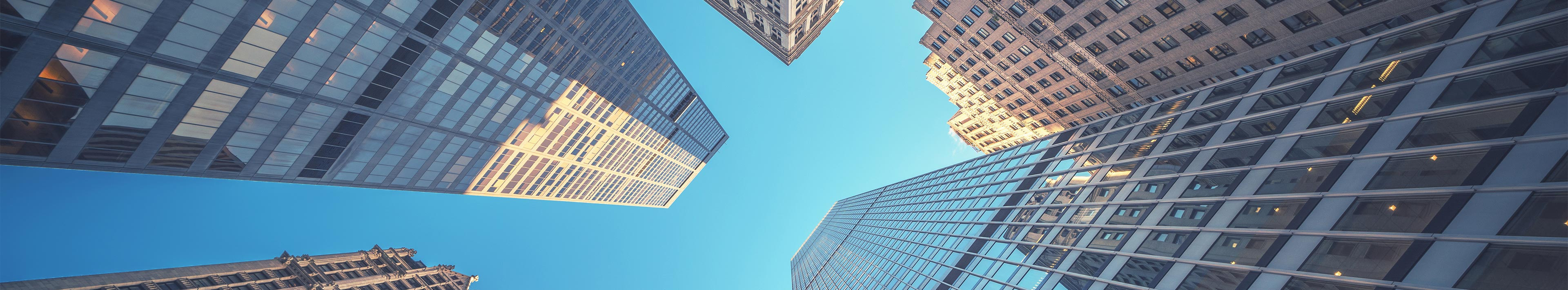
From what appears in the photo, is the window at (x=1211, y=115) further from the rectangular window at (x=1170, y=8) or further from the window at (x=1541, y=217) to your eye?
the window at (x=1541, y=217)

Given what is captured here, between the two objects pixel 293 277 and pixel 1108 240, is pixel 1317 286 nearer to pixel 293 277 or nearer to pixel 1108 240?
pixel 1108 240

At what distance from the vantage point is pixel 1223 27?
27.8 m

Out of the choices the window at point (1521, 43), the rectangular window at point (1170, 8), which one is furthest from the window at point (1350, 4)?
the window at point (1521, 43)

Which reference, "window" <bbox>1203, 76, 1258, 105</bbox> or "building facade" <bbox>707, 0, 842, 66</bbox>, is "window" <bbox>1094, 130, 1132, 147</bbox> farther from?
"building facade" <bbox>707, 0, 842, 66</bbox>

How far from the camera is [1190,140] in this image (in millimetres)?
24453

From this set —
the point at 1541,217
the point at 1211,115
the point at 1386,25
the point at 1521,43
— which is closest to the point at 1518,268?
the point at 1541,217

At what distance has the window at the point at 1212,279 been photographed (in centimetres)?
1608

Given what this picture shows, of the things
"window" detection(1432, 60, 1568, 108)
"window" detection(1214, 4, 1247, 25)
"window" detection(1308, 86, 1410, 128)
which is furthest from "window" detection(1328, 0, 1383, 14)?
"window" detection(1432, 60, 1568, 108)

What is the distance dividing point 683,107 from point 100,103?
9215 centimetres

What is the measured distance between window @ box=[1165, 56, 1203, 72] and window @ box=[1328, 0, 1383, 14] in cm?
729

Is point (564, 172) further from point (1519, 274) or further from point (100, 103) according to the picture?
point (1519, 274)

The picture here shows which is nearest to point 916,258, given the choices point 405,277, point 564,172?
point 564,172

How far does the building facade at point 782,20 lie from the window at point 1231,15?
70764 mm

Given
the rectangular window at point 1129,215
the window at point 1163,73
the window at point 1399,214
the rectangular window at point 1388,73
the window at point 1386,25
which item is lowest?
the window at point 1399,214
